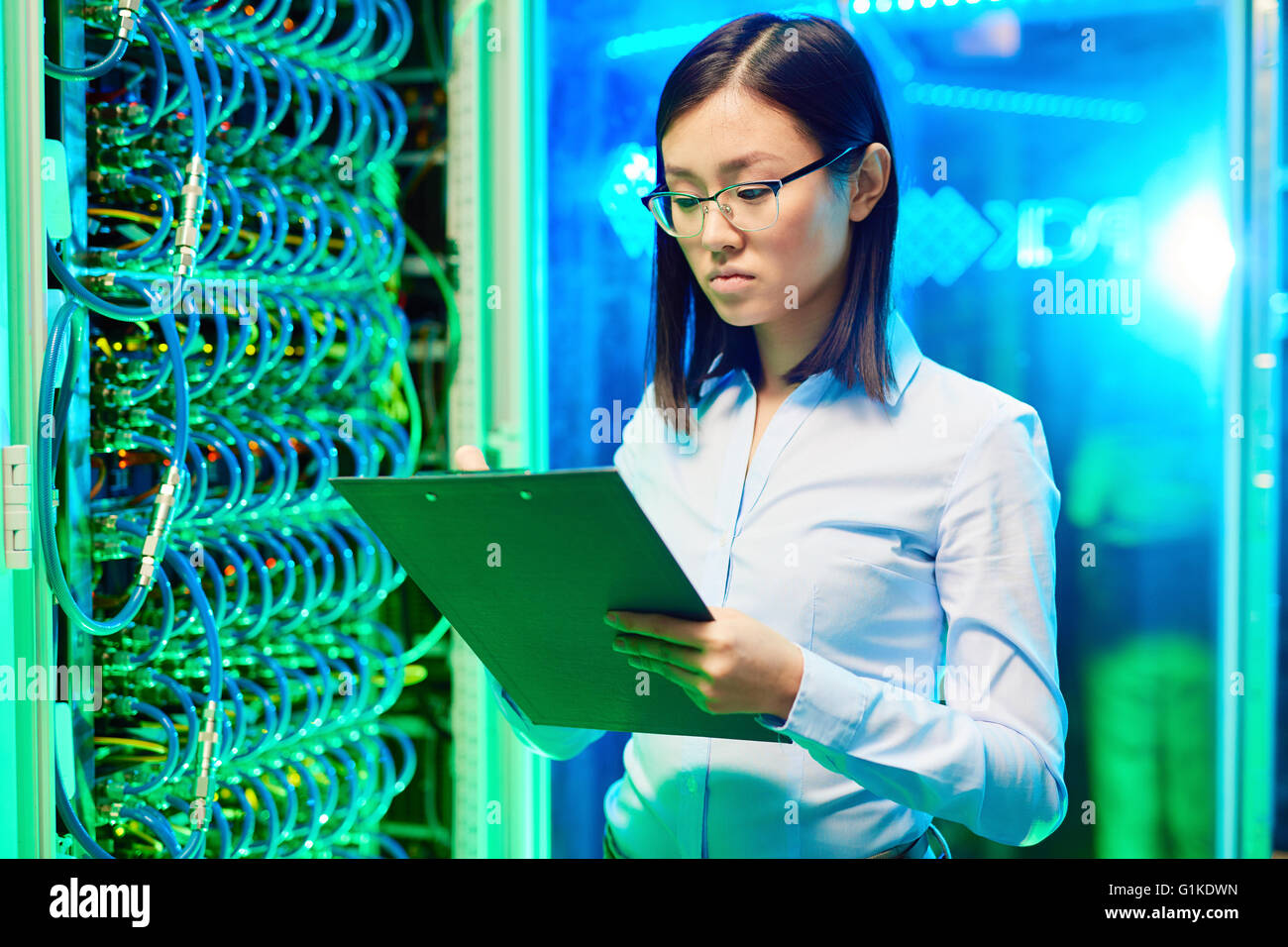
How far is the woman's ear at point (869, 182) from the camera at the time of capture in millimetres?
1472

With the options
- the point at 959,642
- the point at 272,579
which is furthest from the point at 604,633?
the point at 272,579

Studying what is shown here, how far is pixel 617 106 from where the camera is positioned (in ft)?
7.11

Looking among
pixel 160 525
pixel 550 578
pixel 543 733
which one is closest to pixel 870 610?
pixel 550 578

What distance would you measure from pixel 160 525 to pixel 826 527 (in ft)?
3.36

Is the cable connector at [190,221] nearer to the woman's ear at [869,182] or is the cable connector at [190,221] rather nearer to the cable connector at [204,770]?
the cable connector at [204,770]

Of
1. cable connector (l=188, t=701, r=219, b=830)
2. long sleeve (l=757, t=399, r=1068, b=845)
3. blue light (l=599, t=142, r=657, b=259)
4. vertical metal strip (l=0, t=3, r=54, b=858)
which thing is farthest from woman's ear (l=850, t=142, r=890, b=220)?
cable connector (l=188, t=701, r=219, b=830)

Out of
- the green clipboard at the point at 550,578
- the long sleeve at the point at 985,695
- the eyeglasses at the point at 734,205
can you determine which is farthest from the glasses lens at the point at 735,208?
the green clipboard at the point at 550,578

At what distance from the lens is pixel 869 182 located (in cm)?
148

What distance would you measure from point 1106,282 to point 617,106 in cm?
103

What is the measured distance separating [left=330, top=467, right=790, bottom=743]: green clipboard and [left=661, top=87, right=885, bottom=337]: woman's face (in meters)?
0.47

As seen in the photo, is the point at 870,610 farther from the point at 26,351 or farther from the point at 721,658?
the point at 26,351

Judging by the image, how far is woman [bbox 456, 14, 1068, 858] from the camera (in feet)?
4.13

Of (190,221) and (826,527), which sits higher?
(190,221)

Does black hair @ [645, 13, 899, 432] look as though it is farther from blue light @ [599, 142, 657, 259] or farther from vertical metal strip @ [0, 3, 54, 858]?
vertical metal strip @ [0, 3, 54, 858]
